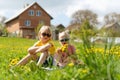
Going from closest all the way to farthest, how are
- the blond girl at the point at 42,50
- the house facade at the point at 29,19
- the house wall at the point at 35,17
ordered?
the blond girl at the point at 42,50 < the house facade at the point at 29,19 < the house wall at the point at 35,17

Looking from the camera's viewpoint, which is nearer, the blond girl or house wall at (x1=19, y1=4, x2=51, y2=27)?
the blond girl

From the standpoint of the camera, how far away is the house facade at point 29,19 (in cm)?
8825

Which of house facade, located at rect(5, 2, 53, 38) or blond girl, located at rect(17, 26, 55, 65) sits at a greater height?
house facade, located at rect(5, 2, 53, 38)

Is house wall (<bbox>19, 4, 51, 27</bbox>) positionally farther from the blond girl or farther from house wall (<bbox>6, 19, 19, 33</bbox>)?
the blond girl

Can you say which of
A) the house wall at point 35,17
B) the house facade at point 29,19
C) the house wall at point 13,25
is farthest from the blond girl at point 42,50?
the house wall at point 13,25

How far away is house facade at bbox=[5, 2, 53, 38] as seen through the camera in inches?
3474

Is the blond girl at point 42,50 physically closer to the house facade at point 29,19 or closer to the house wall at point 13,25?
the house facade at point 29,19

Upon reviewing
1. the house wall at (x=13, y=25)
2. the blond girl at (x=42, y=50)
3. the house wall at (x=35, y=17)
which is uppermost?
the house wall at (x=35, y=17)

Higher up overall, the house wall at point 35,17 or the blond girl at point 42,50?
the house wall at point 35,17

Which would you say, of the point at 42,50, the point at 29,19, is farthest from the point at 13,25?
the point at 42,50

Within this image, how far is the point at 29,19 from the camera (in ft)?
294

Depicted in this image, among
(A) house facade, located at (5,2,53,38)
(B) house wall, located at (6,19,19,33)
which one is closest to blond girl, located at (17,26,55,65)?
(A) house facade, located at (5,2,53,38)

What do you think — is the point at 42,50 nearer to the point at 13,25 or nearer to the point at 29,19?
the point at 29,19

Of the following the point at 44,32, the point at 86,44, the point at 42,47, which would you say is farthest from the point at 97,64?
the point at 44,32
